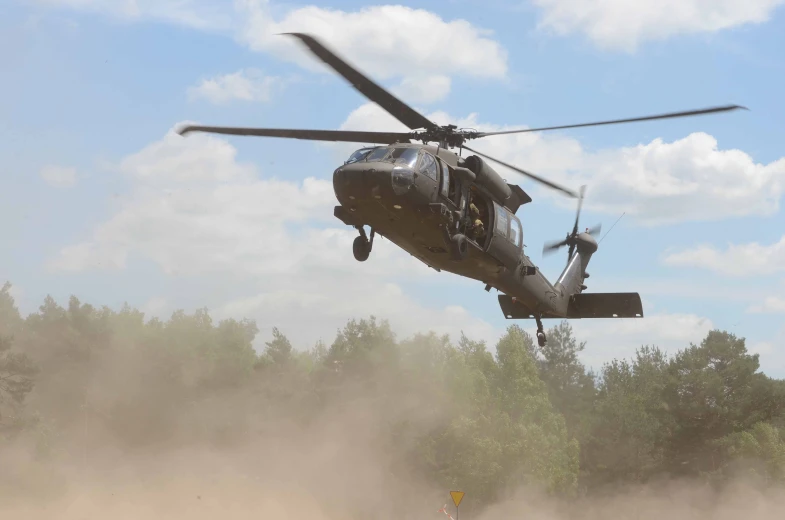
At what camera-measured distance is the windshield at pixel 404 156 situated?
497 inches

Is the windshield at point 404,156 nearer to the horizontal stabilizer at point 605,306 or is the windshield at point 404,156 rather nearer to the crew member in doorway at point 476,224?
the crew member in doorway at point 476,224

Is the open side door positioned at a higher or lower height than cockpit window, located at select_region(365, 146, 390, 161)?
lower

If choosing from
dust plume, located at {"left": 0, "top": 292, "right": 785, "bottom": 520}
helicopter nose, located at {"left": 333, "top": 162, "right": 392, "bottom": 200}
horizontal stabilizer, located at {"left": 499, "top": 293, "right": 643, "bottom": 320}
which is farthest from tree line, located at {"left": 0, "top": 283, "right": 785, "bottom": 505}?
helicopter nose, located at {"left": 333, "top": 162, "right": 392, "bottom": 200}

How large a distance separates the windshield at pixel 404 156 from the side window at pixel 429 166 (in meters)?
0.16

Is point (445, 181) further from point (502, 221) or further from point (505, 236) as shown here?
point (505, 236)

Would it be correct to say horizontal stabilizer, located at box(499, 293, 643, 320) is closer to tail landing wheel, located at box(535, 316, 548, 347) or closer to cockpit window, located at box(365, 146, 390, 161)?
tail landing wheel, located at box(535, 316, 548, 347)

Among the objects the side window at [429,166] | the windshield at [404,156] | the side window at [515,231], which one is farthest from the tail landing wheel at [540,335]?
the windshield at [404,156]

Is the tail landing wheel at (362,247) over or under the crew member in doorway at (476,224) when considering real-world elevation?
under

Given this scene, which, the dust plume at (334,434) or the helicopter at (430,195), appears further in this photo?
the dust plume at (334,434)

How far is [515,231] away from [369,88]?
14.4 feet

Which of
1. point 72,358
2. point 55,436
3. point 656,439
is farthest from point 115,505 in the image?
point 656,439

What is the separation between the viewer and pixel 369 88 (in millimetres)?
12641

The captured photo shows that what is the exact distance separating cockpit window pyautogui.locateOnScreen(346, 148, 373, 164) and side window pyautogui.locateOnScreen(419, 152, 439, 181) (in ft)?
3.13

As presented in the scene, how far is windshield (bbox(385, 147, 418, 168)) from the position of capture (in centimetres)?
1262
